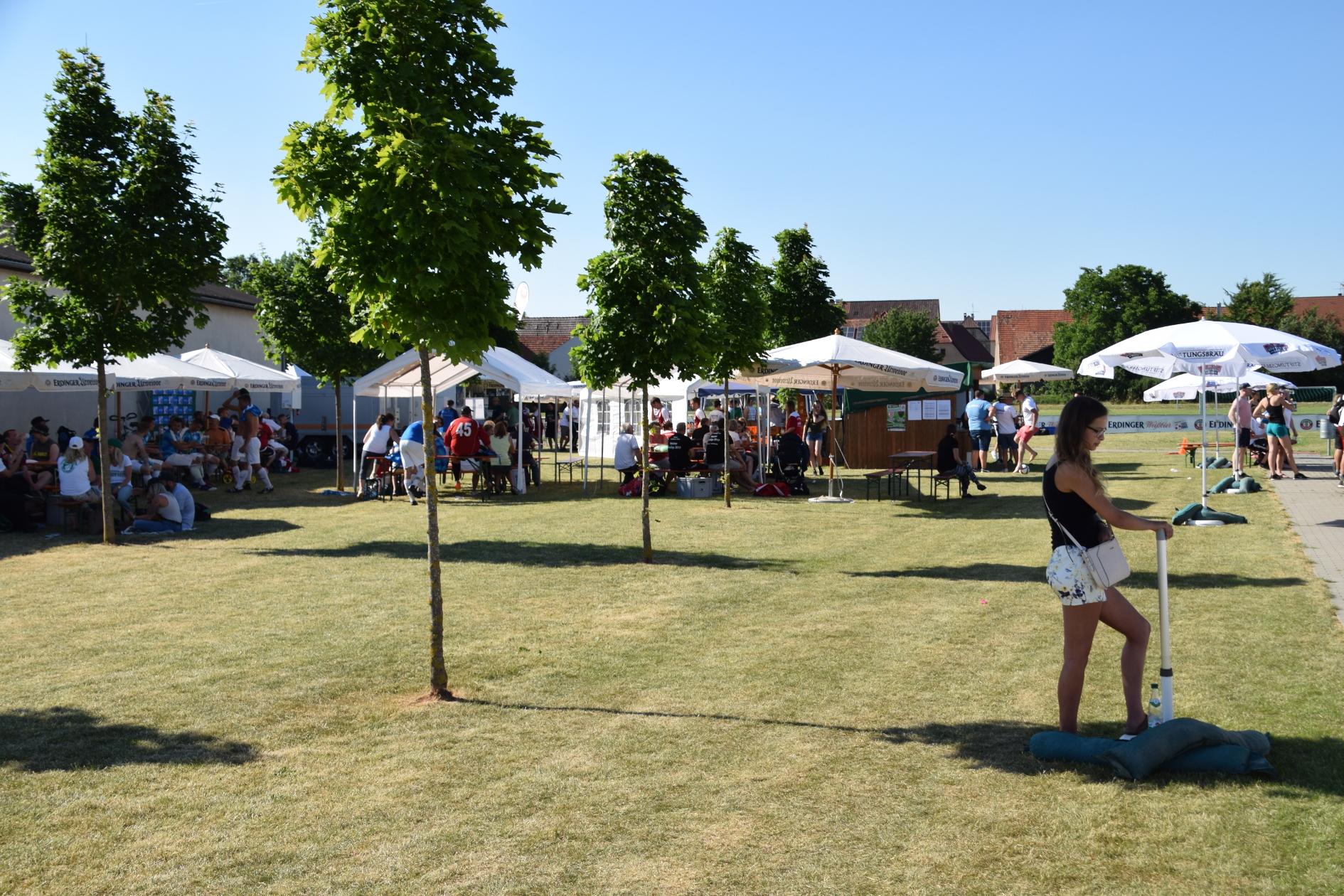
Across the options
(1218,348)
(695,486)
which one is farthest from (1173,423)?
(1218,348)

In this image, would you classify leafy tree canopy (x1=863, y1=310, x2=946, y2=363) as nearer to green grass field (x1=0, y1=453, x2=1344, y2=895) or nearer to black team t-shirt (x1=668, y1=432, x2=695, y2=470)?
black team t-shirt (x1=668, y1=432, x2=695, y2=470)

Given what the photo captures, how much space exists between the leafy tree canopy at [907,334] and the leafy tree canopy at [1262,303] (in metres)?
18.8

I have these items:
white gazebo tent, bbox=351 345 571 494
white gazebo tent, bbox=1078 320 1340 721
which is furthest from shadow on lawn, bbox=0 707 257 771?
white gazebo tent, bbox=351 345 571 494

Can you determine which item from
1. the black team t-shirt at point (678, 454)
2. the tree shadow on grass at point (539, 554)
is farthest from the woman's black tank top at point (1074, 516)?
the black team t-shirt at point (678, 454)

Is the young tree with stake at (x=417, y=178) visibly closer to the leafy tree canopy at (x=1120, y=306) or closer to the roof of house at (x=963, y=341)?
the leafy tree canopy at (x=1120, y=306)

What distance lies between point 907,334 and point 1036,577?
212ft

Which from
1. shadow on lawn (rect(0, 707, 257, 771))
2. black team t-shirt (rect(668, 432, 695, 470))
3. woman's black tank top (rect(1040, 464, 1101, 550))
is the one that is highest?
black team t-shirt (rect(668, 432, 695, 470))

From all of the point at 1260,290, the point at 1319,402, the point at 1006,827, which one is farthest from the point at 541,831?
the point at 1260,290

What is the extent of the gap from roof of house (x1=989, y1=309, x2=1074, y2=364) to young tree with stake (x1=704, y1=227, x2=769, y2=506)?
73.0m

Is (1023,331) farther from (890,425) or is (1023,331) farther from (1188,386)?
(890,425)

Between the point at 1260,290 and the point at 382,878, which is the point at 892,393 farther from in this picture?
the point at 1260,290

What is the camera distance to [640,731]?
569 cm

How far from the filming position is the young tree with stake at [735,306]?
54.4 ft

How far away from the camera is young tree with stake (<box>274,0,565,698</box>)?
19.4 feet
